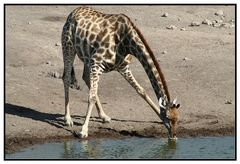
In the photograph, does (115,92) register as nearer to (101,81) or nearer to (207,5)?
(101,81)

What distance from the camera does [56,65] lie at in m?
21.3

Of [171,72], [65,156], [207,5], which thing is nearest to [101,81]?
[171,72]

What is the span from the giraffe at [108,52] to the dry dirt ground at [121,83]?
786 millimetres

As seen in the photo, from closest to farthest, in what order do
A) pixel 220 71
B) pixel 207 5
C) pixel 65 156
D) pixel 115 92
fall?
pixel 65 156 → pixel 115 92 → pixel 220 71 → pixel 207 5

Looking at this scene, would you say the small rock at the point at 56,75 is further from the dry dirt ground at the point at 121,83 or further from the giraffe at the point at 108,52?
the giraffe at the point at 108,52

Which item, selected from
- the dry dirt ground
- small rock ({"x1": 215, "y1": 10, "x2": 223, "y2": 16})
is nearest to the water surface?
the dry dirt ground

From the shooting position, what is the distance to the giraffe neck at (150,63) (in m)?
13.4

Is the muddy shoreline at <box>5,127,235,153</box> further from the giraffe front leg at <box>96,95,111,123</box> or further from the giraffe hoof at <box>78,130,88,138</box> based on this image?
the giraffe front leg at <box>96,95,111,123</box>

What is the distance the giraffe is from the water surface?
1.33 ft

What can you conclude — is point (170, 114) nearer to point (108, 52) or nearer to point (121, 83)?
point (108, 52)

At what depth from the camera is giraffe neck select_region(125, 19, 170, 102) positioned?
44.1 feet

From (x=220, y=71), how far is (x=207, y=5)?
1419cm

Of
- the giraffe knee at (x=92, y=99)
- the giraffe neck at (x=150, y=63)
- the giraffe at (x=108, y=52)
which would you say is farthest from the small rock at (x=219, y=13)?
the giraffe knee at (x=92, y=99)

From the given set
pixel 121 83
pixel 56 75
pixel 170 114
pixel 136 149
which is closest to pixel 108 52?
pixel 170 114
